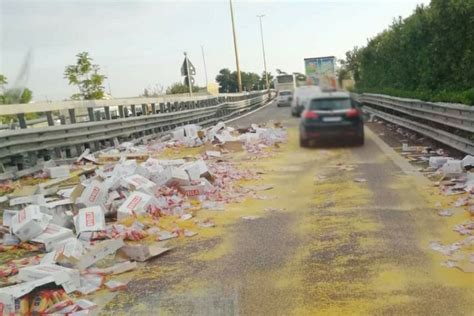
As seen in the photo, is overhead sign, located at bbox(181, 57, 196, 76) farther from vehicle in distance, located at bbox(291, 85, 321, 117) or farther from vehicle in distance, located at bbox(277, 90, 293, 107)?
vehicle in distance, located at bbox(291, 85, 321, 117)

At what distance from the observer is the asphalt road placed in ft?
13.1

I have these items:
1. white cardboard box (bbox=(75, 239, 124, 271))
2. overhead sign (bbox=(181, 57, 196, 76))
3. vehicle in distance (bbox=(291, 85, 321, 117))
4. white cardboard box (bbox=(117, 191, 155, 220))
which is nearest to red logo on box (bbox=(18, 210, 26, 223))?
white cardboard box (bbox=(117, 191, 155, 220))

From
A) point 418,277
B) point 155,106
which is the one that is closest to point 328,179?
point 418,277

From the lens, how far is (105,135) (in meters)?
14.3

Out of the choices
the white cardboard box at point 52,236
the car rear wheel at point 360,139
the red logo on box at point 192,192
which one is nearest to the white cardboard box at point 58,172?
the red logo on box at point 192,192

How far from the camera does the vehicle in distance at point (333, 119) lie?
13.2m

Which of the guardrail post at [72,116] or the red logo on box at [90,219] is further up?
the guardrail post at [72,116]

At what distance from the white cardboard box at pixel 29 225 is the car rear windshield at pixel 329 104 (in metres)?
8.42

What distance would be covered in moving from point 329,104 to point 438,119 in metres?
2.70

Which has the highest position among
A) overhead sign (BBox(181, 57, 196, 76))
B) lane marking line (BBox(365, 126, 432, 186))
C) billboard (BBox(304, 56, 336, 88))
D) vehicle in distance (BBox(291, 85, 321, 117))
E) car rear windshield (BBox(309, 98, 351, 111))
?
overhead sign (BBox(181, 57, 196, 76))

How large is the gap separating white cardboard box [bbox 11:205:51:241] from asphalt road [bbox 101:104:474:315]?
1.71 m

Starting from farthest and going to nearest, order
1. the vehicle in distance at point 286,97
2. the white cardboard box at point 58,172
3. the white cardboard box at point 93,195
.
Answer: the vehicle in distance at point 286,97 < the white cardboard box at point 58,172 < the white cardboard box at point 93,195

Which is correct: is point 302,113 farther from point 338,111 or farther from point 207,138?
point 207,138

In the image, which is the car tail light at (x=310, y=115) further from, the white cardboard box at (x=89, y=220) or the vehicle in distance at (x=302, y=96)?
the white cardboard box at (x=89, y=220)
